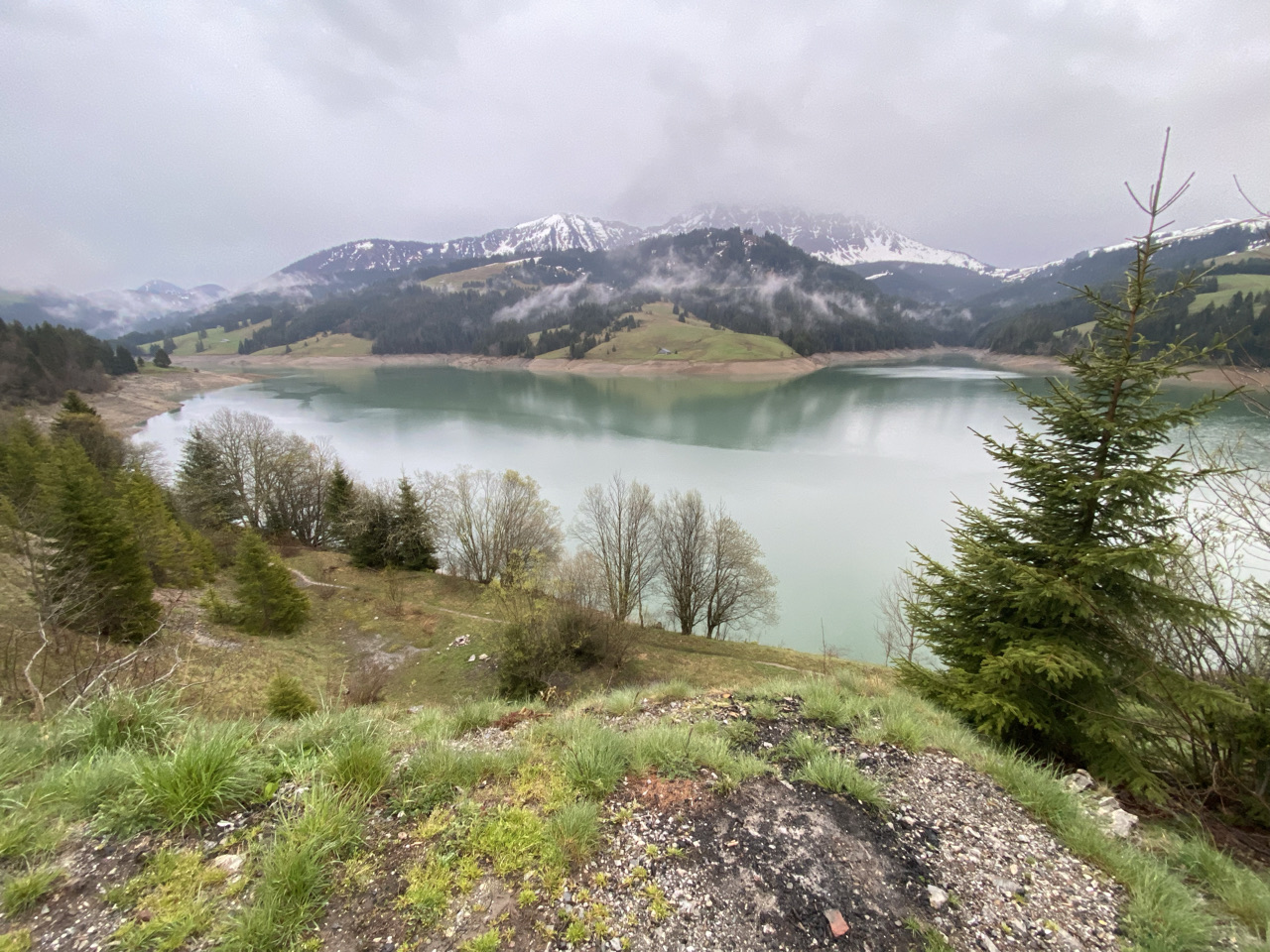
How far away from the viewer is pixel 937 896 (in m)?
2.98

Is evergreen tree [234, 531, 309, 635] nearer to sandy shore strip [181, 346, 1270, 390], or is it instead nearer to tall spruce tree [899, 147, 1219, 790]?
tall spruce tree [899, 147, 1219, 790]

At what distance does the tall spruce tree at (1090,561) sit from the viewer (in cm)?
518

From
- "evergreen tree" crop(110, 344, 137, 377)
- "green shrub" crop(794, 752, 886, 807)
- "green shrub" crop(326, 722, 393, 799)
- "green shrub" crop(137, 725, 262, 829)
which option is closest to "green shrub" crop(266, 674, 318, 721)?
"green shrub" crop(137, 725, 262, 829)

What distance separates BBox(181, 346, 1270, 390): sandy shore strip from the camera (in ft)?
329

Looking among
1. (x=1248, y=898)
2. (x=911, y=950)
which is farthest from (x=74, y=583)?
(x=1248, y=898)

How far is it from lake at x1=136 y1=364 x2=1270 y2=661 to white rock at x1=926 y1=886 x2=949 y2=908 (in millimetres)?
9607

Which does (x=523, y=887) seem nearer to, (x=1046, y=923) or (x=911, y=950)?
(x=911, y=950)

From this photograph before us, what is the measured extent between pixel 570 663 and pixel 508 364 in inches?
4582

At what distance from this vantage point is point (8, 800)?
2.63 metres

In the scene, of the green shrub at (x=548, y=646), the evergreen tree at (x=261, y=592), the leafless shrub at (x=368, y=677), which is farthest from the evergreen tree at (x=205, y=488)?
the green shrub at (x=548, y=646)

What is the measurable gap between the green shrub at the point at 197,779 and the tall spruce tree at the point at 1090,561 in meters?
6.89

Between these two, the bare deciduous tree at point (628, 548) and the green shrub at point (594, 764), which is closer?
the green shrub at point (594, 764)

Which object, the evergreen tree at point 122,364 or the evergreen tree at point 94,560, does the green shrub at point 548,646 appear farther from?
the evergreen tree at point 122,364

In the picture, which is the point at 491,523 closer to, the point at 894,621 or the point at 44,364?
the point at 894,621
